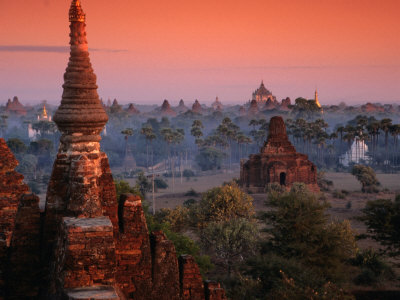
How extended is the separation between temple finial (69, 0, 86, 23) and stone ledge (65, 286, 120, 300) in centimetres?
471

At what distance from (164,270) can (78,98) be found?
3.43 meters

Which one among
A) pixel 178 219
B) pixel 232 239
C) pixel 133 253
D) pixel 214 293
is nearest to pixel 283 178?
pixel 178 219

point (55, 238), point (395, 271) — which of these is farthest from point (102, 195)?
point (395, 271)

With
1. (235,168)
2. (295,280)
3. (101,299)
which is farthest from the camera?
(235,168)

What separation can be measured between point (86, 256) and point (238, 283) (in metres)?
17.7

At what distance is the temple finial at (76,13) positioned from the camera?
902 cm

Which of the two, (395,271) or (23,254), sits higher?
(23,254)

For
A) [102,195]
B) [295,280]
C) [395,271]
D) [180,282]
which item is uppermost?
[102,195]

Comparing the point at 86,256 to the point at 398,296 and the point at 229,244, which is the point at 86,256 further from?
the point at 229,244

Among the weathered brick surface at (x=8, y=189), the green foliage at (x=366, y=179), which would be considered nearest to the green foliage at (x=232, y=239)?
the weathered brick surface at (x=8, y=189)

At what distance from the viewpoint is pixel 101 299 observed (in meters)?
6.78

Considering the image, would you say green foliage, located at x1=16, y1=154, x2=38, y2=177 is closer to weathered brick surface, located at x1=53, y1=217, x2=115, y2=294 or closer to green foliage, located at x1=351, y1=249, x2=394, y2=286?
green foliage, located at x1=351, y1=249, x2=394, y2=286

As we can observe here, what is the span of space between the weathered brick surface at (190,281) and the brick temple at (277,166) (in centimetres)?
5110

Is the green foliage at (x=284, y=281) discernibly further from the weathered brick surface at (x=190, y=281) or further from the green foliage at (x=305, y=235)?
the weathered brick surface at (x=190, y=281)
